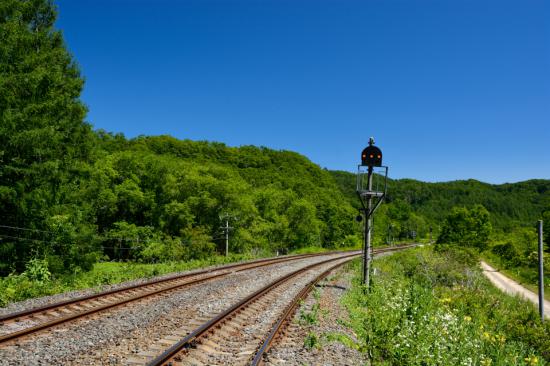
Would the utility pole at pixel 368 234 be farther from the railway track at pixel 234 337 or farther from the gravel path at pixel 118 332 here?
the gravel path at pixel 118 332

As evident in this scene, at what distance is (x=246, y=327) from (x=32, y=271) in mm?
11349

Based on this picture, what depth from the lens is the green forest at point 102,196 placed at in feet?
63.6

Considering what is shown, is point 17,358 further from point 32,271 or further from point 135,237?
point 135,237

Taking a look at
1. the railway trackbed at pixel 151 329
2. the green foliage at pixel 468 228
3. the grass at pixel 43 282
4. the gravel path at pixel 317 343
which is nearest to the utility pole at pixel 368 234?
the railway trackbed at pixel 151 329

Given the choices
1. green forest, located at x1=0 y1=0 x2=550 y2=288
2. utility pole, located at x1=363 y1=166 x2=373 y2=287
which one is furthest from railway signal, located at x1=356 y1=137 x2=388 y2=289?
green forest, located at x1=0 y1=0 x2=550 y2=288

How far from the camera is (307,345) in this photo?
309 inches

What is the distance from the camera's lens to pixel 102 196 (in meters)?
38.3

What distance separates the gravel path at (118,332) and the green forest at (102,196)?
8.74 metres

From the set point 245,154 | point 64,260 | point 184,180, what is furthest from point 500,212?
point 64,260

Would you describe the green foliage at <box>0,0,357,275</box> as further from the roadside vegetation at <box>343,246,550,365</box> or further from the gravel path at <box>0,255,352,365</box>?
the roadside vegetation at <box>343,246,550,365</box>

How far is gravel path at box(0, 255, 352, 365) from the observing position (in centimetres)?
649

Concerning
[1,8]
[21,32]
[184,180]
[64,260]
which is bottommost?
[64,260]

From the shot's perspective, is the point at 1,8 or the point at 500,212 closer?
the point at 1,8

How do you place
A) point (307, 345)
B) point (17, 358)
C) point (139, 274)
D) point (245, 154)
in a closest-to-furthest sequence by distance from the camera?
point (17, 358), point (307, 345), point (139, 274), point (245, 154)
